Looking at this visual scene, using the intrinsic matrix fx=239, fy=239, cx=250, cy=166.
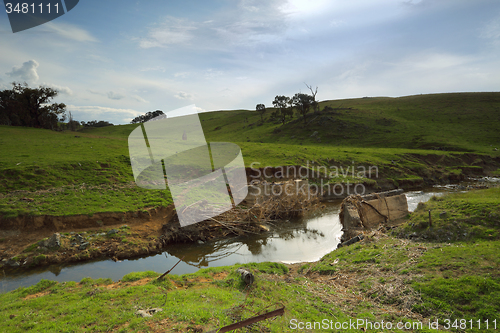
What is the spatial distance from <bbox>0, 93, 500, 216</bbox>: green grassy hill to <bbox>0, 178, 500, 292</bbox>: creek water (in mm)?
4554

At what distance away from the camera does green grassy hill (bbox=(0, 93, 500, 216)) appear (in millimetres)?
16391

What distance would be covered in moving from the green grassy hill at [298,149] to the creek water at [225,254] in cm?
455

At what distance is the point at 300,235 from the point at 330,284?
7.33m

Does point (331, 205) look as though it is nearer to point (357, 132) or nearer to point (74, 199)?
point (74, 199)

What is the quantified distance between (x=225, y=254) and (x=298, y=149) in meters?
26.0

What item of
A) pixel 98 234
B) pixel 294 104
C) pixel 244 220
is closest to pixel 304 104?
pixel 294 104

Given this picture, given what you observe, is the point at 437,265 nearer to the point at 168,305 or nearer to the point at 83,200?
the point at 168,305

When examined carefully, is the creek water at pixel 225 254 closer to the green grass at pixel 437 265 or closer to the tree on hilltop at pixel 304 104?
the green grass at pixel 437 265

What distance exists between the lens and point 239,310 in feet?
20.1

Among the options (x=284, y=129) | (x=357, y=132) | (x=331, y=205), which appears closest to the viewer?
(x=331, y=205)

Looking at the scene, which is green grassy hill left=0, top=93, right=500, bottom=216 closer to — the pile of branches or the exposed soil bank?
the exposed soil bank

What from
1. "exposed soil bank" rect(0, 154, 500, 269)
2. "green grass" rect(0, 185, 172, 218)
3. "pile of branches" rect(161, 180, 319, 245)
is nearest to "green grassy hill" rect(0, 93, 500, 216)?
"green grass" rect(0, 185, 172, 218)

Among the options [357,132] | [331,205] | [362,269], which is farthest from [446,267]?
[357,132]

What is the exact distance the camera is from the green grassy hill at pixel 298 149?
16391 mm
